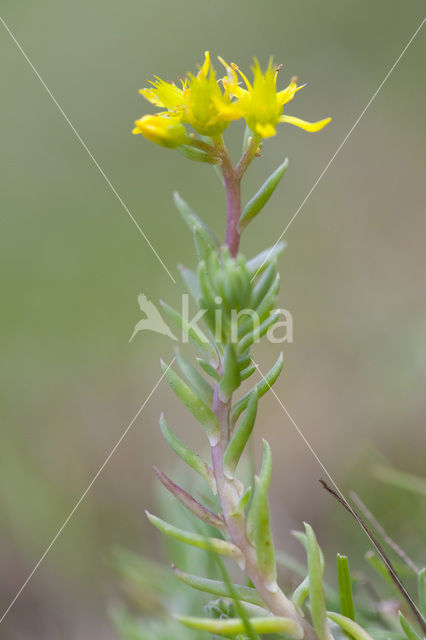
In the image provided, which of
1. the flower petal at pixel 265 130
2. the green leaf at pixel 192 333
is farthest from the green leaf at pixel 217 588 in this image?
the flower petal at pixel 265 130

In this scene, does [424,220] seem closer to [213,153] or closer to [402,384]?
[402,384]

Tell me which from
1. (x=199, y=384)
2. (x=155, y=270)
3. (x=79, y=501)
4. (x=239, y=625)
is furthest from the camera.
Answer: (x=155, y=270)

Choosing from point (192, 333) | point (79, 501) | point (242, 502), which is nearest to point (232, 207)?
point (192, 333)

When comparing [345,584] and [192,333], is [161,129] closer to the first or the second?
[192,333]

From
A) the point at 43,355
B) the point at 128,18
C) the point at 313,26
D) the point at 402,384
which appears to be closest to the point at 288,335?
the point at 402,384

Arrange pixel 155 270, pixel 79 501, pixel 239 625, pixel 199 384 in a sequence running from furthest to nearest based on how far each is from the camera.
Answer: pixel 155 270, pixel 79 501, pixel 199 384, pixel 239 625

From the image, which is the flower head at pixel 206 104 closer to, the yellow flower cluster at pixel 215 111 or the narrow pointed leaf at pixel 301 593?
the yellow flower cluster at pixel 215 111
